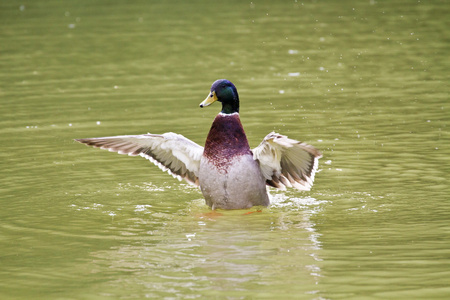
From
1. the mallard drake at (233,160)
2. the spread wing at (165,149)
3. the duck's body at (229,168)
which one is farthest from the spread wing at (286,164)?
the spread wing at (165,149)

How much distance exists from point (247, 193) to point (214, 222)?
52cm

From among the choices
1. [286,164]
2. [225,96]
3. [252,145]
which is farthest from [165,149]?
[252,145]

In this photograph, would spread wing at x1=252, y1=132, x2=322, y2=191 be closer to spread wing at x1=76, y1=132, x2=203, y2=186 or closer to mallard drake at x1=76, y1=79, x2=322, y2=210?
mallard drake at x1=76, y1=79, x2=322, y2=210

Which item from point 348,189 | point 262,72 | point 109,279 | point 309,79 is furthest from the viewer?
point 262,72

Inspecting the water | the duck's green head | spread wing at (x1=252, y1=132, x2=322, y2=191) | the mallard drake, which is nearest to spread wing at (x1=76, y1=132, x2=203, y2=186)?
the mallard drake

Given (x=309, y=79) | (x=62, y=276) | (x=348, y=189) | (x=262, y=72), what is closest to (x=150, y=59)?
(x=262, y=72)

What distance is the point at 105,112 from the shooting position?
1405cm

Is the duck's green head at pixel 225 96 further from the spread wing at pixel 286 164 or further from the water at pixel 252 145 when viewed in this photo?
the water at pixel 252 145

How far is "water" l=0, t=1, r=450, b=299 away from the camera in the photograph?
22.3ft

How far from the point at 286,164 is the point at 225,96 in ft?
3.29

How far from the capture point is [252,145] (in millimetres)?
11422

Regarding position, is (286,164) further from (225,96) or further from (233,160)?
(225,96)

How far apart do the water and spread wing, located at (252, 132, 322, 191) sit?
0.97 feet

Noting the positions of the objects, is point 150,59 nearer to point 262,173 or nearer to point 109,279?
point 262,173
